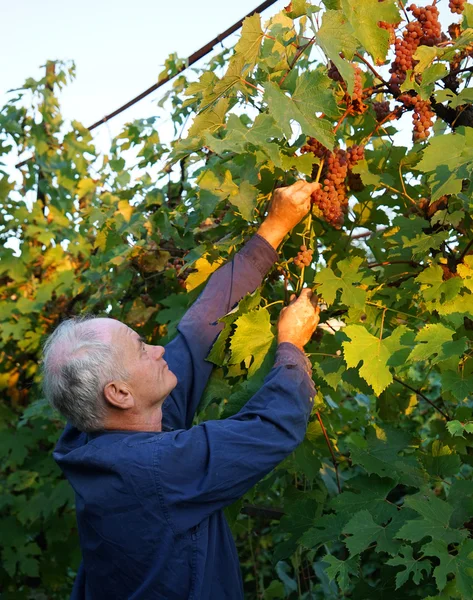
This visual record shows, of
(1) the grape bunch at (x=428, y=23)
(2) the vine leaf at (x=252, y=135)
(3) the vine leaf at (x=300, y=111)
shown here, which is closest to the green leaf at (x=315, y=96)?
(3) the vine leaf at (x=300, y=111)

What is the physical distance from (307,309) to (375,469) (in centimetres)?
51

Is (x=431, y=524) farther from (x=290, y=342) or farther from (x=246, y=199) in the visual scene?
(x=246, y=199)

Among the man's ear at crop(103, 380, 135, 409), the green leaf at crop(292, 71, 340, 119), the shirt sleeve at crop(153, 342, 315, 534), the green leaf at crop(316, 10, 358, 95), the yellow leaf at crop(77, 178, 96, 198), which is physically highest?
the yellow leaf at crop(77, 178, 96, 198)

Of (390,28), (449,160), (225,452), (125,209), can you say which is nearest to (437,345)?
(449,160)

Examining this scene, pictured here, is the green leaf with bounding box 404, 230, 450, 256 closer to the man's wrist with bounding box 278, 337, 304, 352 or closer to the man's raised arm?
the man's raised arm

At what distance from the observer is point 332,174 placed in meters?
2.45

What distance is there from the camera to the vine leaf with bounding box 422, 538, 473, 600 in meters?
1.98

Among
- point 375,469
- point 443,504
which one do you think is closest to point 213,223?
point 375,469

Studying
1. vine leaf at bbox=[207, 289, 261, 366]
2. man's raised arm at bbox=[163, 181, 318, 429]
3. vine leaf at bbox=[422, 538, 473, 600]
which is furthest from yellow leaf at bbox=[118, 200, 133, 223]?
vine leaf at bbox=[422, 538, 473, 600]

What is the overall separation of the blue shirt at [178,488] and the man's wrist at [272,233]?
0.44m

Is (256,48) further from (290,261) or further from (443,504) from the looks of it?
(443,504)

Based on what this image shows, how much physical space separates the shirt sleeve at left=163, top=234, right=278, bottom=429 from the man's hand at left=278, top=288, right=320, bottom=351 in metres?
0.20

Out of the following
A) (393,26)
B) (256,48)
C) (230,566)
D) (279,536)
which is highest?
(256,48)

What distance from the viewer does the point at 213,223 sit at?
348 centimetres
